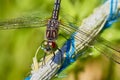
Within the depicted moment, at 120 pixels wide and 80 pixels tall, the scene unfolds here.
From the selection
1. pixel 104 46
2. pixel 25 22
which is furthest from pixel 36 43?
pixel 104 46

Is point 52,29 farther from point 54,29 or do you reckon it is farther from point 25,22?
point 25,22

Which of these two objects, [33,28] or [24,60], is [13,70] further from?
[33,28]

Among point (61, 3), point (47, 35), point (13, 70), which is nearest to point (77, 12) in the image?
point (61, 3)

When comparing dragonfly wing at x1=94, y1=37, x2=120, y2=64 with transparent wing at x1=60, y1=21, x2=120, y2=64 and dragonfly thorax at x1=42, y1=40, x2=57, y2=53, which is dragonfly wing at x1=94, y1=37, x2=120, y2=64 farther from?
dragonfly thorax at x1=42, y1=40, x2=57, y2=53

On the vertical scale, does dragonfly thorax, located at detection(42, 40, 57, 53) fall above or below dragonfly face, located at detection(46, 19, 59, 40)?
below

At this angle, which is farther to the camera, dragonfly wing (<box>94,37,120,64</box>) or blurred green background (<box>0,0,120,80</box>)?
blurred green background (<box>0,0,120,80</box>)

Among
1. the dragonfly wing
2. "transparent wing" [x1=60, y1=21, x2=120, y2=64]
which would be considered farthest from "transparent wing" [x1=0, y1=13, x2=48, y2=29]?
the dragonfly wing
